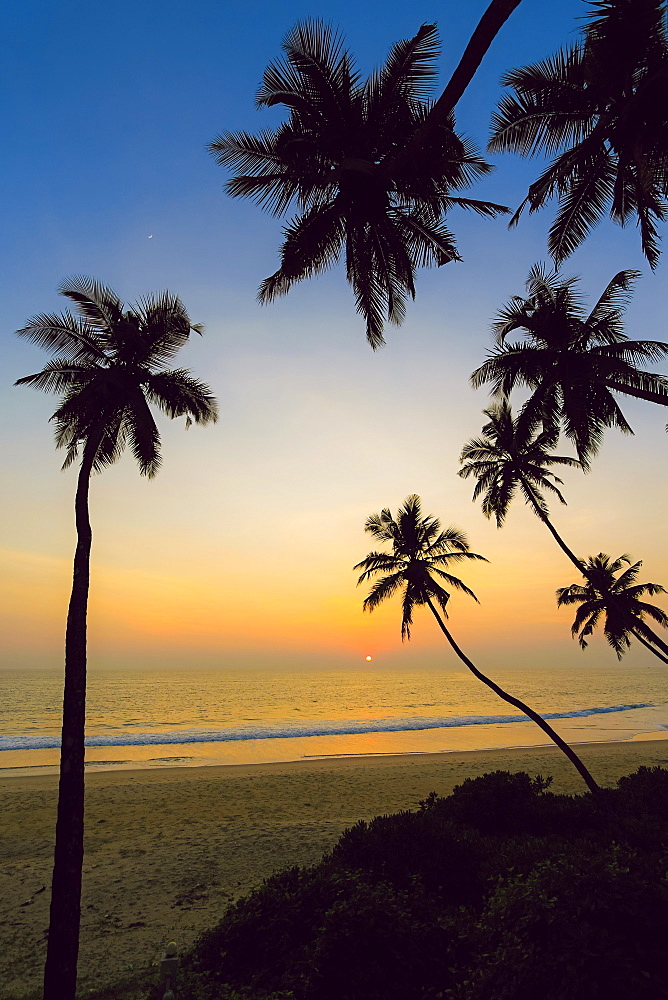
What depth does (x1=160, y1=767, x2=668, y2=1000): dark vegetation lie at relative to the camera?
16.8 feet

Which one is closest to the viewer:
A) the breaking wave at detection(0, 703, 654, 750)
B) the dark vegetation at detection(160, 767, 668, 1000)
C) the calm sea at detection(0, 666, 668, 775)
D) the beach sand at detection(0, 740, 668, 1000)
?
the dark vegetation at detection(160, 767, 668, 1000)

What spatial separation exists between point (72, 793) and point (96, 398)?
7.16 m

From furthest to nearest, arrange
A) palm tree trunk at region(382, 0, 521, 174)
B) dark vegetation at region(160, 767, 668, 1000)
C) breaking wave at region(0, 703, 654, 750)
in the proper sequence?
breaking wave at region(0, 703, 654, 750) < dark vegetation at region(160, 767, 668, 1000) < palm tree trunk at region(382, 0, 521, 174)

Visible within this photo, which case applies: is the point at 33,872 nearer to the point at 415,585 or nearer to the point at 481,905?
the point at 481,905

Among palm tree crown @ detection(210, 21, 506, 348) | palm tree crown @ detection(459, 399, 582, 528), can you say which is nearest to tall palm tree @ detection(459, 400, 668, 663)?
palm tree crown @ detection(459, 399, 582, 528)

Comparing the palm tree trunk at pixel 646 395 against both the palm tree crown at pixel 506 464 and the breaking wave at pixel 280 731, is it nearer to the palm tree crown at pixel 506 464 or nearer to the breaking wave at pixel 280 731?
the palm tree crown at pixel 506 464

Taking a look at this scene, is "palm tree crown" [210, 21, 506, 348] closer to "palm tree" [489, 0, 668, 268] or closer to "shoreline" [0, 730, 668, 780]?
"palm tree" [489, 0, 668, 268]

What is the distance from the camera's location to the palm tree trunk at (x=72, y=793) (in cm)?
809

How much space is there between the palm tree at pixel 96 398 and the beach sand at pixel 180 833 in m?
3.69

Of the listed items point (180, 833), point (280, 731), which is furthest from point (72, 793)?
point (280, 731)

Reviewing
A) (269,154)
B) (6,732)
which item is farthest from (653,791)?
(6,732)

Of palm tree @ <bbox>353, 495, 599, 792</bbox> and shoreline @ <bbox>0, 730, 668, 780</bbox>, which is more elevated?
palm tree @ <bbox>353, 495, 599, 792</bbox>

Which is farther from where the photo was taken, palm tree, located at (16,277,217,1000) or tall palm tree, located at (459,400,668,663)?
tall palm tree, located at (459,400,668,663)

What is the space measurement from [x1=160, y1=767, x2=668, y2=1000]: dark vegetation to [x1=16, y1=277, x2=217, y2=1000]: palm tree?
3.63 m
